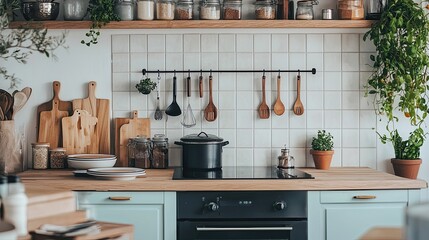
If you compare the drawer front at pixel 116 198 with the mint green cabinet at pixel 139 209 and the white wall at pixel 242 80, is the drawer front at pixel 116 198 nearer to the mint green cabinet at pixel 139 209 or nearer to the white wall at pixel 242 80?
the mint green cabinet at pixel 139 209

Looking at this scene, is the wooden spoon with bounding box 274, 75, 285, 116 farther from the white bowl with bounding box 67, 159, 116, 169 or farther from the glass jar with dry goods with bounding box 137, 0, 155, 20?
the white bowl with bounding box 67, 159, 116, 169

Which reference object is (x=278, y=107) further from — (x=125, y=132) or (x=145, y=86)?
(x=125, y=132)

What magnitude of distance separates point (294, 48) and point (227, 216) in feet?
4.17

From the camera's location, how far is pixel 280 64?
15.9 feet

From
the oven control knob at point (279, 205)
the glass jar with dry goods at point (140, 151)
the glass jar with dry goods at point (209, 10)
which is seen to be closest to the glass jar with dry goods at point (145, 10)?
the glass jar with dry goods at point (209, 10)

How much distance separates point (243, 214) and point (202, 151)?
0.54 metres

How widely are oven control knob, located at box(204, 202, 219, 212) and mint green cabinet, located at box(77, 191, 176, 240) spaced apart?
0.18 m

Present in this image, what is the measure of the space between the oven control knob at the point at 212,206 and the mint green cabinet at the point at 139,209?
7.1 inches

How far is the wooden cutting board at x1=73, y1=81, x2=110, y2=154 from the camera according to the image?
477 cm

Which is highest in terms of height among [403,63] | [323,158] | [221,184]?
[403,63]

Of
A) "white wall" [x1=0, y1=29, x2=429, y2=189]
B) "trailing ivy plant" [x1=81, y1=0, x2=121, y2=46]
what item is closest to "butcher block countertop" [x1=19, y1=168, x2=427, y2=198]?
"white wall" [x1=0, y1=29, x2=429, y2=189]

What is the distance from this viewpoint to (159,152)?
184 inches

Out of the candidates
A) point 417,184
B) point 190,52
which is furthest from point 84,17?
point 417,184

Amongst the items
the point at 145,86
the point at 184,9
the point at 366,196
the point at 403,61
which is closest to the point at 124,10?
the point at 184,9
